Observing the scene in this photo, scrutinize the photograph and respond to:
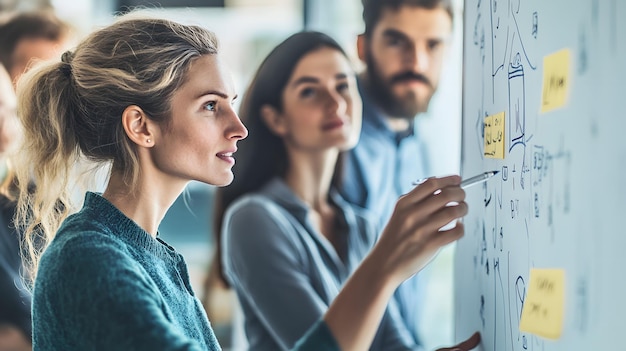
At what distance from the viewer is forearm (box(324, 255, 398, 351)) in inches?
40.1

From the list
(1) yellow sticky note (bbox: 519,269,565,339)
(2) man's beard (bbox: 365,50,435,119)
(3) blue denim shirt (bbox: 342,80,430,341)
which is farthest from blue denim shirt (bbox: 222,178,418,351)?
(1) yellow sticky note (bbox: 519,269,565,339)

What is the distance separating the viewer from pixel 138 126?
1.09 meters

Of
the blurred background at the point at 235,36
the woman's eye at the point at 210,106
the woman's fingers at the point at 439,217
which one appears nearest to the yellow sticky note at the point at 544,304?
the woman's fingers at the point at 439,217

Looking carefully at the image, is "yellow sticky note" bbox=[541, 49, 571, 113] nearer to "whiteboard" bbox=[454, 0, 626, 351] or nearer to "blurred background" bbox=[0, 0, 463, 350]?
"whiteboard" bbox=[454, 0, 626, 351]

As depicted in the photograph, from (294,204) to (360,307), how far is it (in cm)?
80

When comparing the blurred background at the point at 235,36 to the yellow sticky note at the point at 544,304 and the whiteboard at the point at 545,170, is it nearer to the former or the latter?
the whiteboard at the point at 545,170

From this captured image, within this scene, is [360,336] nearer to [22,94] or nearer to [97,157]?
[97,157]

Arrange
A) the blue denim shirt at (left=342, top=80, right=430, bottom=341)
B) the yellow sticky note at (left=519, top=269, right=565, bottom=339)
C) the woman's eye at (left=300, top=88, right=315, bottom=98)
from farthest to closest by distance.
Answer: the blue denim shirt at (left=342, top=80, right=430, bottom=341) → the woman's eye at (left=300, top=88, right=315, bottom=98) → the yellow sticky note at (left=519, top=269, right=565, bottom=339)

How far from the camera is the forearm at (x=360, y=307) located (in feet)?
3.34

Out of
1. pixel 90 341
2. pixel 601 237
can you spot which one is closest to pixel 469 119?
pixel 601 237

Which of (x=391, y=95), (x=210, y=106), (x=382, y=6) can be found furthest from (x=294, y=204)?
(x=210, y=106)

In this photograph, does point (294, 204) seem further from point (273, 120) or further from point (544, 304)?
point (544, 304)

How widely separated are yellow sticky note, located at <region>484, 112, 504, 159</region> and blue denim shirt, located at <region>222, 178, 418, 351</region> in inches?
25.0

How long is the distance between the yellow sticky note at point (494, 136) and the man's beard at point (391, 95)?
0.93 meters
